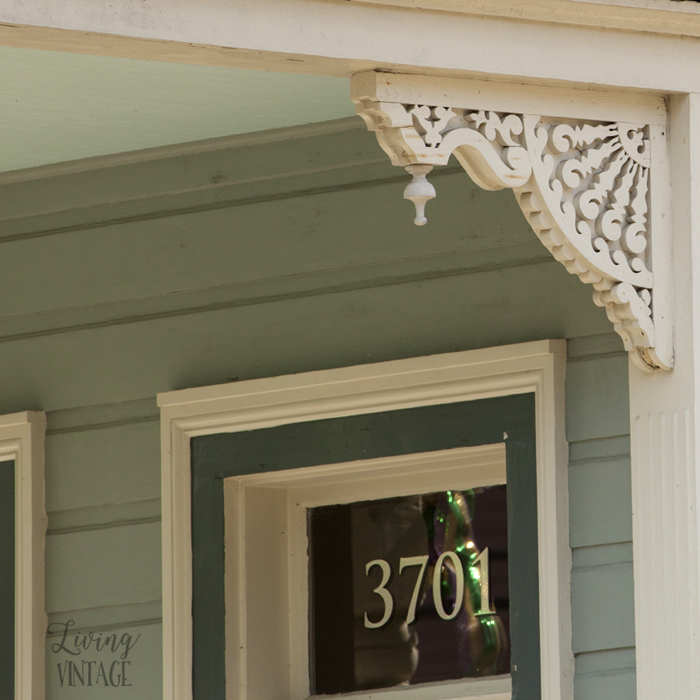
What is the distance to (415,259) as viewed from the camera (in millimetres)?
3941

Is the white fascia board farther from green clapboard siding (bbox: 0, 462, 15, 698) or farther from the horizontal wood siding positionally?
green clapboard siding (bbox: 0, 462, 15, 698)

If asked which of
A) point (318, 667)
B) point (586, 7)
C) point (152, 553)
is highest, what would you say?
point (586, 7)

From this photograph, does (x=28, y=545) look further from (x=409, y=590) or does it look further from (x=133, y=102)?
(x=133, y=102)

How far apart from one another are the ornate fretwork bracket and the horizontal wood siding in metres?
0.69

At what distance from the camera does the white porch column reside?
114 inches

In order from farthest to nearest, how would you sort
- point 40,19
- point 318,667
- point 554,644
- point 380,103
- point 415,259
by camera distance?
point 318,667 < point 415,259 < point 554,644 < point 380,103 < point 40,19

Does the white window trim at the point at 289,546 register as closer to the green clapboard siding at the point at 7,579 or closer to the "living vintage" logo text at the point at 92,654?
the "living vintage" logo text at the point at 92,654

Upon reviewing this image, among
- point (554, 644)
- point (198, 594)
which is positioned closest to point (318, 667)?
point (198, 594)

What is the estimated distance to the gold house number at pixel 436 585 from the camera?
3961mm

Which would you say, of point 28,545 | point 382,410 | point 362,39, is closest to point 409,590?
point 382,410

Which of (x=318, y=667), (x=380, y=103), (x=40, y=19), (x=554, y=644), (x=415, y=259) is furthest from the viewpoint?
(x=318, y=667)

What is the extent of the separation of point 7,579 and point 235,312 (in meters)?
1.16

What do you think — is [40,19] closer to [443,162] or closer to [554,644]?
[443,162]

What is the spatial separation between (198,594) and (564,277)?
143 cm
